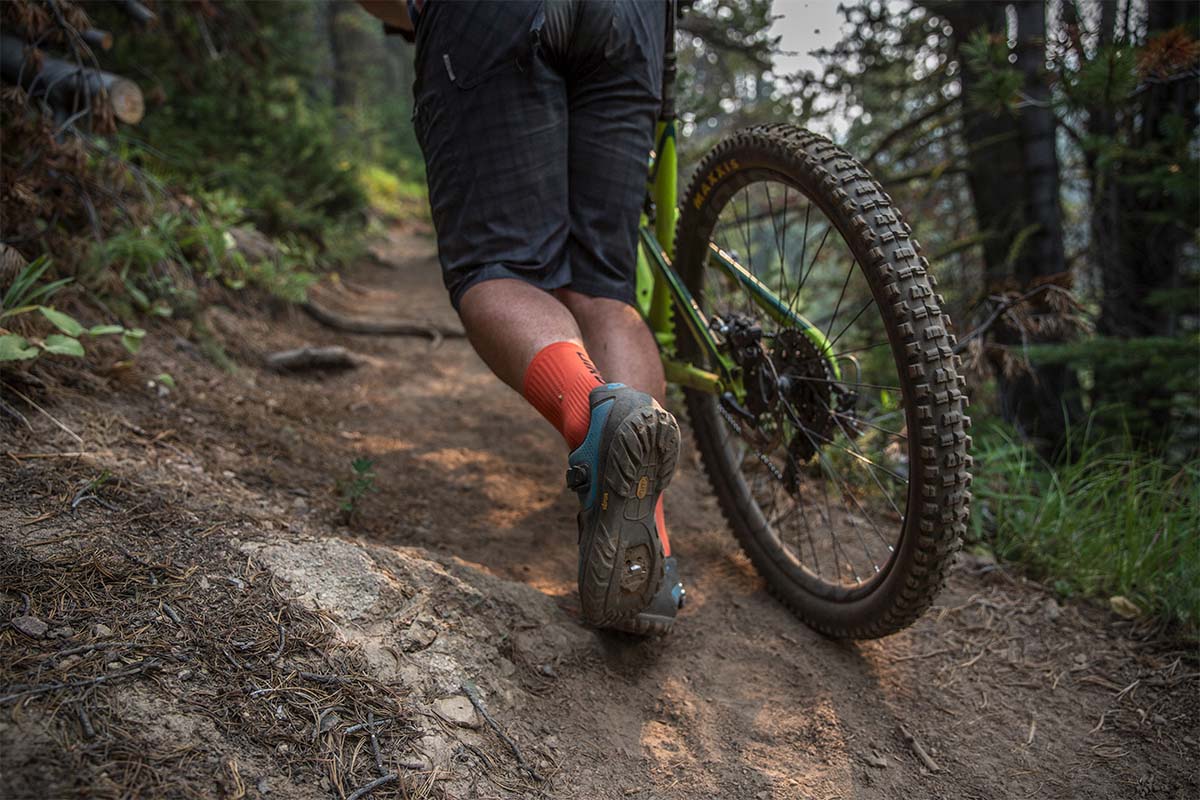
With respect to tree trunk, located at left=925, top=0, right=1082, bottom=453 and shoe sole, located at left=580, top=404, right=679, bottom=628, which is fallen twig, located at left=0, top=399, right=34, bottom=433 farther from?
tree trunk, located at left=925, top=0, right=1082, bottom=453

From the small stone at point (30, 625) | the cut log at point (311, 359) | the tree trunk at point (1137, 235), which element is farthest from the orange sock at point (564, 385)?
the tree trunk at point (1137, 235)

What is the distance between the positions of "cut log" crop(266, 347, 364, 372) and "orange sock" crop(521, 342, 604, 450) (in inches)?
83.5

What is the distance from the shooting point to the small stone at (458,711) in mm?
1302

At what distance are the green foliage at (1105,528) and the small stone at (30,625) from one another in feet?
7.82

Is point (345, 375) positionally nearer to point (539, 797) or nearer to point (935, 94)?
point (539, 797)

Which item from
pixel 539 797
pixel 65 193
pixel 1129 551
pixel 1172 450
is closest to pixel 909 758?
pixel 539 797

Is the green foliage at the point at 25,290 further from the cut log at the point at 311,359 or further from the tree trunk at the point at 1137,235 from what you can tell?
the tree trunk at the point at 1137,235

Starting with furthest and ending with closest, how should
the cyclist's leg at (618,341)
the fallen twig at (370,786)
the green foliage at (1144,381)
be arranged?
the green foliage at (1144,381) < the cyclist's leg at (618,341) < the fallen twig at (370,786)

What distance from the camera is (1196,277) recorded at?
3.39m

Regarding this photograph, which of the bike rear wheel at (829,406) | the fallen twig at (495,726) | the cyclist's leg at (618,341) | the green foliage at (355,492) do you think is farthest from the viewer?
the green foliage at (355,492)

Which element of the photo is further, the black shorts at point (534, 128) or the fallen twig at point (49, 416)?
the fallen twig at point (49, 416)

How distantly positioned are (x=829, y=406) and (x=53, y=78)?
10.4 feet

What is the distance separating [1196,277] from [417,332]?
4048 millimetres

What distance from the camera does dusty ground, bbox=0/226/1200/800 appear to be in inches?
42.4
